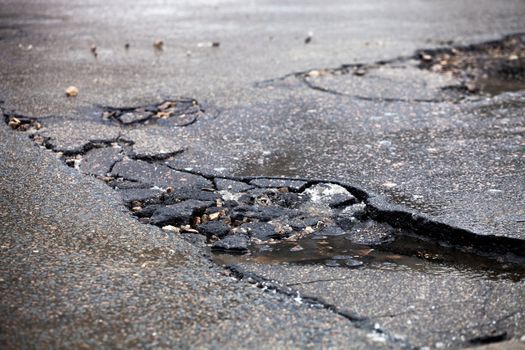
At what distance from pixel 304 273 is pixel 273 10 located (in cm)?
648

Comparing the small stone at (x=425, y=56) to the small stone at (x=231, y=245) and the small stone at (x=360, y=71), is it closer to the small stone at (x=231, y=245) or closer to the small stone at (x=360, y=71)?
the small stone at (x=360, y=71)

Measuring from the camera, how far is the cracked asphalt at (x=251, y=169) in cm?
→ 239

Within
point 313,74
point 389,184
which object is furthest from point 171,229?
point 313,74

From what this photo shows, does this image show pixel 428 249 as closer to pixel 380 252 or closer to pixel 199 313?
pixel 380 252

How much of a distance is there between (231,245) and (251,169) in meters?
0.88

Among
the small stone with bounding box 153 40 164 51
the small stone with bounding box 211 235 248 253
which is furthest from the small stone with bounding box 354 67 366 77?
the small stone with bounding box 211 235 248 253

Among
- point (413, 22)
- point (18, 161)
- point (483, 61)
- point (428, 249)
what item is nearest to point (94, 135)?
point (18, 161)

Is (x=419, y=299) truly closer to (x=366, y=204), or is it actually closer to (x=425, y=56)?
(x=366, y=204)

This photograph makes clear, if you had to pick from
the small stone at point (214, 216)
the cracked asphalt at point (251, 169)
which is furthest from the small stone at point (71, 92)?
the small stone at point (214, 216)

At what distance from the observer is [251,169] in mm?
3816

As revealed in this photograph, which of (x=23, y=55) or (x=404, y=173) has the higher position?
(x=23, y=55)

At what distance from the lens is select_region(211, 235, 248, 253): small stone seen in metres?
3.00

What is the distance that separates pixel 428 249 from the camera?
3027 mm

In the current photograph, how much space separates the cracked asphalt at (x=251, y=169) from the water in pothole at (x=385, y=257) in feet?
0.07
